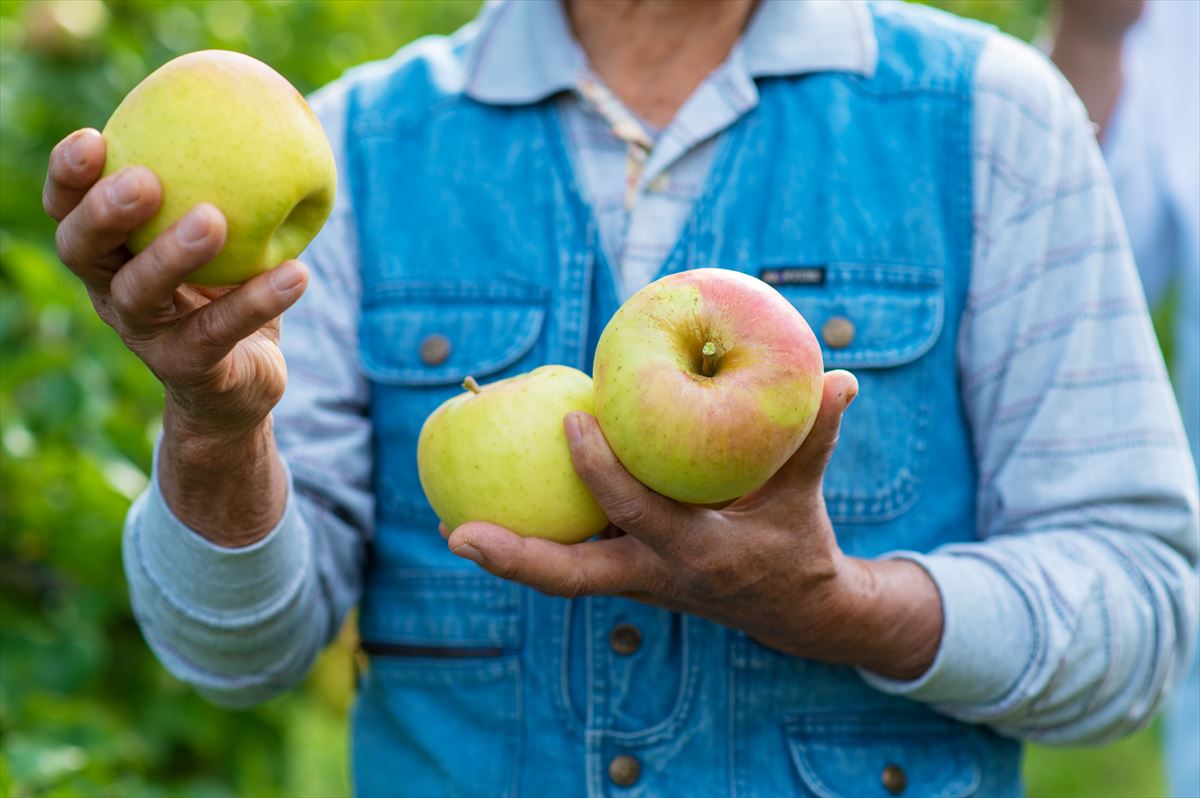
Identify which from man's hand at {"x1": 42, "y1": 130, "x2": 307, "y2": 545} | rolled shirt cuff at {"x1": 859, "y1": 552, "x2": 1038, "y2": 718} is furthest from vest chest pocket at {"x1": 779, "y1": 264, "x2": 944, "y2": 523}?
man's hand at {"x1": 42, "y1": 130, "x2": 307, "y2": 545}

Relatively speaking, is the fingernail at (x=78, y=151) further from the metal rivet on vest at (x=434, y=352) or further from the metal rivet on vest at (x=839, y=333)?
the metal rivet on vest at (x=839, y=333)

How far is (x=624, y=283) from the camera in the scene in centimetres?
188

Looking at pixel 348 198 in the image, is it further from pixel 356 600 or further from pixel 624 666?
pixel 624 666

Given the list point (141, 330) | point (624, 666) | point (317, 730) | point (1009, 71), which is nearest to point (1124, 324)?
point (1009, 71)

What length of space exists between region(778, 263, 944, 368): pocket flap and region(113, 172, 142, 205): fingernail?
87cm

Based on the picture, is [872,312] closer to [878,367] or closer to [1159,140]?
[878,367]

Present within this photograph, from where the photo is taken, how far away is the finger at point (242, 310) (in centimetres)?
133

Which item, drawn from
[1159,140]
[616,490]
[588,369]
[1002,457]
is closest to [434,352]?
[588,369]

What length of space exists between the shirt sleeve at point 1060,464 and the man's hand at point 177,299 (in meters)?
0.86

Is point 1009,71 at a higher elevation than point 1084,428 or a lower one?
higher

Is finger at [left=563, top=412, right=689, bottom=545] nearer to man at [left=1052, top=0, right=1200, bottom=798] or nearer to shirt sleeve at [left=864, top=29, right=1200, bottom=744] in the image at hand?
shirt sleeve at [left=864, top=29, right=1200, bottom=744]

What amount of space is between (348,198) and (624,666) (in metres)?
0.77

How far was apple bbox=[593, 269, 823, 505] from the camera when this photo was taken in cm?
143

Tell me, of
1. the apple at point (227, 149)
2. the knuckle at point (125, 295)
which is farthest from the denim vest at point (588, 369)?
the knuckle at point (125, 295)
